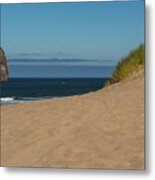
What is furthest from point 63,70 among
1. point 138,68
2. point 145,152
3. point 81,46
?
point 145,152

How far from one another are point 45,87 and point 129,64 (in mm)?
566

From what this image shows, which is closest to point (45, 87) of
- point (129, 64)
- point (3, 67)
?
point (3, 67)

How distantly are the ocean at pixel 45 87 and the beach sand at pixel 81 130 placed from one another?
0.04 metres

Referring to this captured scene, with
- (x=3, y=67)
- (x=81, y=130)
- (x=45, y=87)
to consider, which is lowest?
(x=81, y=130)

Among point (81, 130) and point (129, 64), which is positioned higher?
point (129, 64)

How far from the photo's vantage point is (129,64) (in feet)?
13.8

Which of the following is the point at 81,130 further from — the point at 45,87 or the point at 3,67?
the point at 3,67

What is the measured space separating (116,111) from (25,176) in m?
0.74

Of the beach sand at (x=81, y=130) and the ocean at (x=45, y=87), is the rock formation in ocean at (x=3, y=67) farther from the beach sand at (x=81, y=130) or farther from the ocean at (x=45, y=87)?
the beach sand at (x=81, y=130)

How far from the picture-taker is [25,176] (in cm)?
429

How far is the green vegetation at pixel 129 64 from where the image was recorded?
4105 millimetres

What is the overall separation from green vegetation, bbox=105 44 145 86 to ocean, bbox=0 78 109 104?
0.08 m

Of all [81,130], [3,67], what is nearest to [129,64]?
[81,130]

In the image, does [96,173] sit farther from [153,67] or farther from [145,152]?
[153,67]
